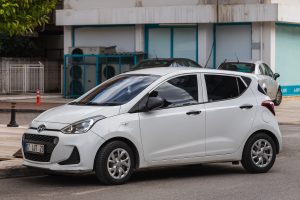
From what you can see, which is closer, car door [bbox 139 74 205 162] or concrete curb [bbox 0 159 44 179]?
car door [bbox 139 74 205 162]

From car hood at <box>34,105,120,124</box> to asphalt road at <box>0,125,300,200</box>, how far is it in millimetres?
903

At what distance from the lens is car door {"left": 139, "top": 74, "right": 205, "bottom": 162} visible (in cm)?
1040

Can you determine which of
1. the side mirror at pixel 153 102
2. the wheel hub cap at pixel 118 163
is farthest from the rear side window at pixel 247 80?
the wheel hub cap at pixel 118 163

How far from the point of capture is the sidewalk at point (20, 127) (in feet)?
36.8

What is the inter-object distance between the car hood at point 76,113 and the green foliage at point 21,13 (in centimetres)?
174

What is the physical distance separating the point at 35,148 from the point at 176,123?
198 cm

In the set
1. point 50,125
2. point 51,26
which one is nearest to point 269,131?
point 50,125

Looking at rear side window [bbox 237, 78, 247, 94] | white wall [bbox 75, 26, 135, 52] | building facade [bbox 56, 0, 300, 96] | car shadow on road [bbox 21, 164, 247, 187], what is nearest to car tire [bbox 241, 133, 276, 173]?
car shadow on road [bbox 21, 164, 247, 187]

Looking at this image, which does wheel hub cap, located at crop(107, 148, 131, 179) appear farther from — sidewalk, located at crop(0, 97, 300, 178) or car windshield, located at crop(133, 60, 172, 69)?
Answer: car windshield, located at crop(133, 60, 172, 69)

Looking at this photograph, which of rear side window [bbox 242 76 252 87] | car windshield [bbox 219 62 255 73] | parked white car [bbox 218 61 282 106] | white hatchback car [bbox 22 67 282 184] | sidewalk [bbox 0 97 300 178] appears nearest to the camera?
white hatchback car [bbox 22 67 282 184]

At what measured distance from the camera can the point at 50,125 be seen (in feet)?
33.3

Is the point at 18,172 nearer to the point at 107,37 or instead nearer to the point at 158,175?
the point at 158,175

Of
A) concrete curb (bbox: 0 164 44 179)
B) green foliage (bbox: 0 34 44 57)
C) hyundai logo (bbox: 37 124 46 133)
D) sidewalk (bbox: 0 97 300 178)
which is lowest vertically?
concrete curb (bbox: 0 164 44 179)

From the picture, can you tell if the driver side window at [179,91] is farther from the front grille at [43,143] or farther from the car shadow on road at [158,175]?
the front grille at [43,143]
